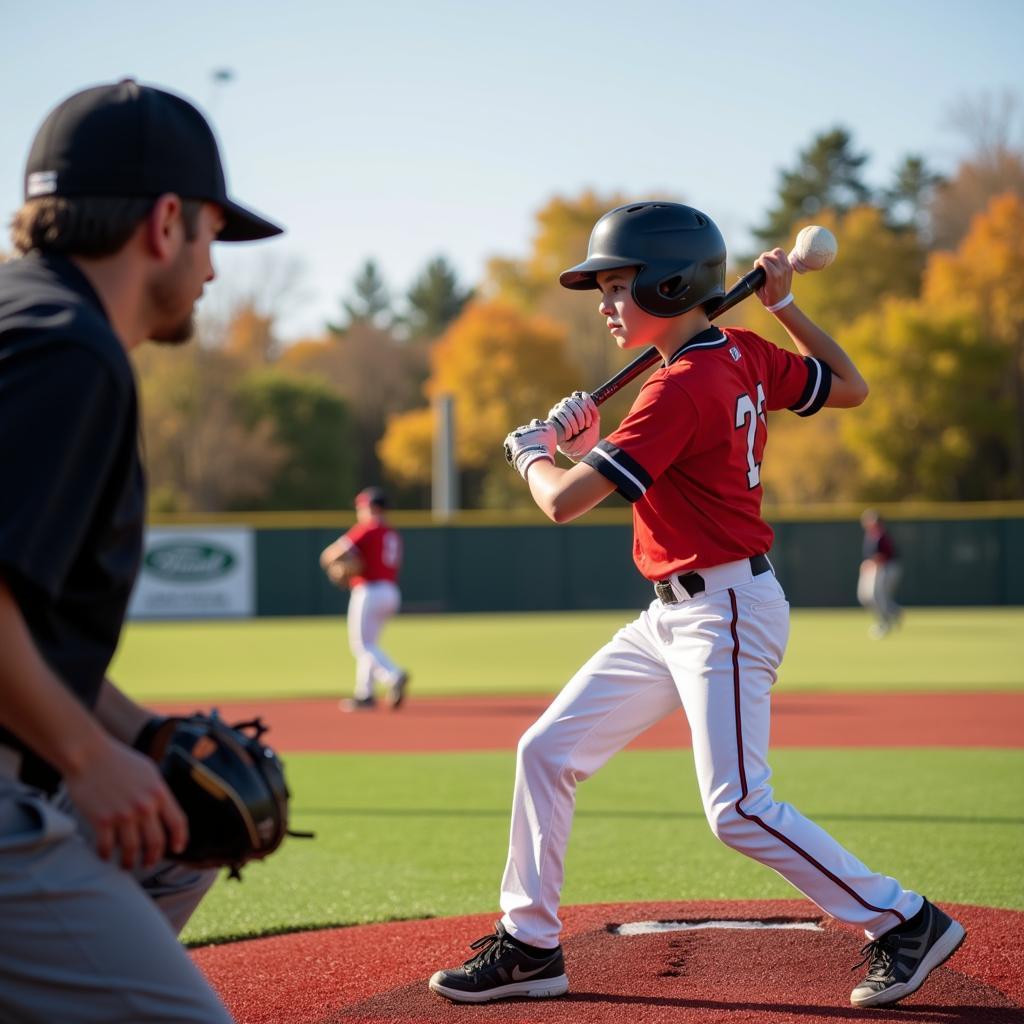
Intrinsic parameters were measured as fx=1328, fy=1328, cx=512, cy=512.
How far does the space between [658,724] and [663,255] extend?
323 inches

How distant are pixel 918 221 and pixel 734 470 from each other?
61.0 metres

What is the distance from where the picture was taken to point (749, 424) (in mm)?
3889

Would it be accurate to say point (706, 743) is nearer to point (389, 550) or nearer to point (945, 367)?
point (389, 550)

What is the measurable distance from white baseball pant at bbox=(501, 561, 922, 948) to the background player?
1.91 metres

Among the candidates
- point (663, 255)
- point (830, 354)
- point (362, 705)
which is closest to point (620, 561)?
point (362, 705)

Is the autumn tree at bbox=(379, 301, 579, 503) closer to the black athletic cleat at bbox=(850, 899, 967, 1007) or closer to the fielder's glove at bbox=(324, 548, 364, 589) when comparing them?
the fielder's glove at bbox=(324, 548, 364, 589)

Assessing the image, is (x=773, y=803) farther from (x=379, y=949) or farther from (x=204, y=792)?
(x=204, y=792)

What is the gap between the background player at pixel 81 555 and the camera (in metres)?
1.89

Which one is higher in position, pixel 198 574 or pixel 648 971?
pixel 648 971

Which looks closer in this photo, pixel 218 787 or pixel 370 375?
pixel 218 787

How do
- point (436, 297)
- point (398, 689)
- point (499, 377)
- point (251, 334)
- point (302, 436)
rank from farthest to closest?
point (436, 297), point (251, 334), point (302, 436), point (499, 377), point (398, 689)

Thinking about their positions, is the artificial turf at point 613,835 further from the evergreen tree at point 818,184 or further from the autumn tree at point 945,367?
the evergreen tree at point 818,184

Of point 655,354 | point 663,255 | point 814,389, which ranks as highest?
point 663,255

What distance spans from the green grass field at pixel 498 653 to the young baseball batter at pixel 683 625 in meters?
10.3
